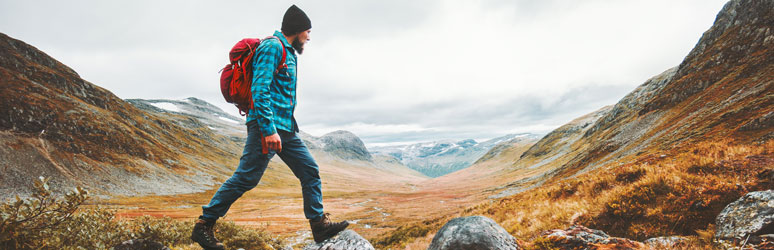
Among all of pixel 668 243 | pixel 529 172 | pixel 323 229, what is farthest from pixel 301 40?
pixel 529 172

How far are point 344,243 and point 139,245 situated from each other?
12.9 ft

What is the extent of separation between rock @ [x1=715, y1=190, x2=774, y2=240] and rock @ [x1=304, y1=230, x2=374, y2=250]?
6431 mm

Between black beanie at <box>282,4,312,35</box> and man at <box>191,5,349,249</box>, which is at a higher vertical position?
black beanie at <box>282,4,312,35</box>

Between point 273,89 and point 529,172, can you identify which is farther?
point 529,172

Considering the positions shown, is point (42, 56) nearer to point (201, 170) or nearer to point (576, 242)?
point (201, 170)

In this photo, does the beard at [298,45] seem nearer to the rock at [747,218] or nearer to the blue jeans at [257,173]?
the blue jeans at [257,173]

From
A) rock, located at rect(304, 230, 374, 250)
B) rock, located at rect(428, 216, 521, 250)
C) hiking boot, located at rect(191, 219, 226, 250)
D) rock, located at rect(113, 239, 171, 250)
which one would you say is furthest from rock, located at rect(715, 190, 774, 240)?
rock, located at rect(113, 239, 171, 250)

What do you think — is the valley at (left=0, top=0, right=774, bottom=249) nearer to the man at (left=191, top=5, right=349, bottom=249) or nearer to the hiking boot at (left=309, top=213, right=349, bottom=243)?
the hiking boot at (left=309, top=213, right=349, bottom=243)

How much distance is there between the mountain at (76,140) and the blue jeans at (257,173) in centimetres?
8708

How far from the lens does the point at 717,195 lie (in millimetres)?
6203

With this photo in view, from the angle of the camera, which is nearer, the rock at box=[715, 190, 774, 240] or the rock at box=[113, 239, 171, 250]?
the rock at box=[715, 190, 774, 240]

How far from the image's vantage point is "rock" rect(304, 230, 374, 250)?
5.78m

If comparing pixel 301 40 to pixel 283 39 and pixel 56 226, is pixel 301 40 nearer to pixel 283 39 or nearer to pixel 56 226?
pixel 283 39

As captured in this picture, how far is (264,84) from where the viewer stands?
463cm
